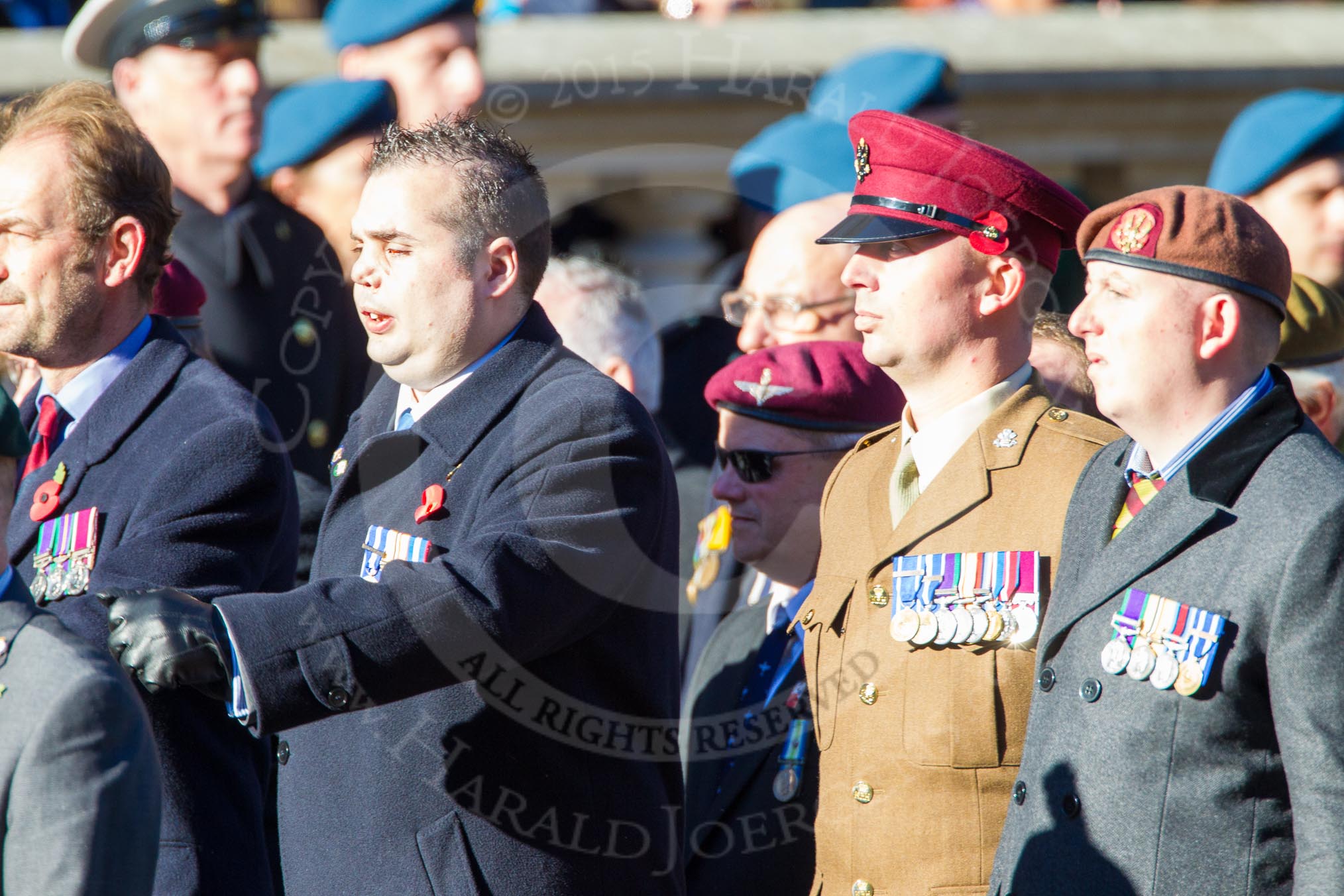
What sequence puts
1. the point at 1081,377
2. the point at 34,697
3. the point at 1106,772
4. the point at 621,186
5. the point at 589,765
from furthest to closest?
the point at 621,186 < the point at 1081,377 < the point at 589,765 < the point at 1106,772 < the point at 34,697

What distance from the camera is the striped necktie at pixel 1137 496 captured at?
268 centimetres

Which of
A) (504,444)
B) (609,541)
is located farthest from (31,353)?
(609,541)

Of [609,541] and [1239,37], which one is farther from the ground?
[1239,37]

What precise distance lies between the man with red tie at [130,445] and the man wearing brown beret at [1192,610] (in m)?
1.48

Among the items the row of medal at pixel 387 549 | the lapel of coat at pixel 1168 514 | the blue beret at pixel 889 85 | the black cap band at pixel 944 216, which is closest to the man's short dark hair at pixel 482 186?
the row of medal at pixel 387 549

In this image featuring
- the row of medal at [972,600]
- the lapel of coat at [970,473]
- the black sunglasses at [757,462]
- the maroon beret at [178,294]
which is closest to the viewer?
the row of medal at [972,600]

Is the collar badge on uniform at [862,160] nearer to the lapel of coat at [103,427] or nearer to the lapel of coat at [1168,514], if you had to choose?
the lapel of coat at [1168,514]

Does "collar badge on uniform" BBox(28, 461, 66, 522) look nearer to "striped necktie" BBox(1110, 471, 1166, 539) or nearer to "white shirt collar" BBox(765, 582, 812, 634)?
"white shirt collar" BBox(765, 582, 812, 634)

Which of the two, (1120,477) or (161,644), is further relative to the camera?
(1120,477)

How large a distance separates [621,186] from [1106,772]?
3.90 m

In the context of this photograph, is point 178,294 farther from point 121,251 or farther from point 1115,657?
point 1115,657

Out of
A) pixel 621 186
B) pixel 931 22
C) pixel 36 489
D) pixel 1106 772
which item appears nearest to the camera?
pixel 1106 772

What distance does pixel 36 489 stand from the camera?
3354 millimetres

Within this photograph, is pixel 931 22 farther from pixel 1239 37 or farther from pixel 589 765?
pixel 589 765
